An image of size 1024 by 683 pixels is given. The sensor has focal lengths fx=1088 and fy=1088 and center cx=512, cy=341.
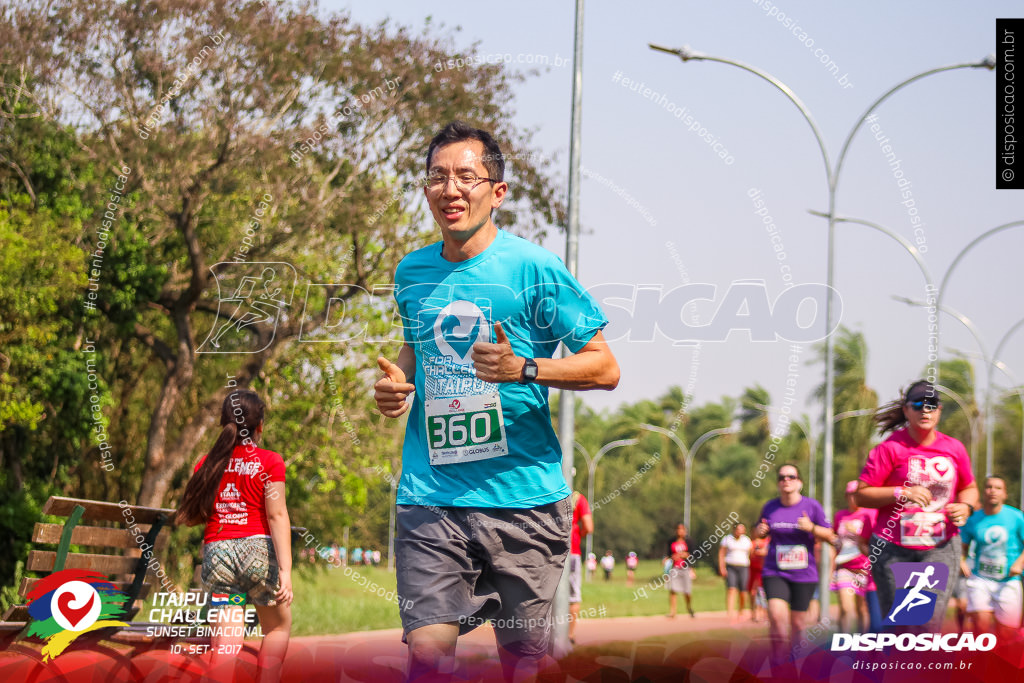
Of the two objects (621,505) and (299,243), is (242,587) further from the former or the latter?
(621,505)

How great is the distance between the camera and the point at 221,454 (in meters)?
5.78

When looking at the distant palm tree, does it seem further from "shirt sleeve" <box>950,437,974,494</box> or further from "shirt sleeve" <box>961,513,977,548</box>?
"shirt sleeve" <box>950,437,974,494</box>

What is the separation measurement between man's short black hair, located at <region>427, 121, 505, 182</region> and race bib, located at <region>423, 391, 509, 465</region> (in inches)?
29.7

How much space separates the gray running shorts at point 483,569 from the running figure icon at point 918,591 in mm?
3419

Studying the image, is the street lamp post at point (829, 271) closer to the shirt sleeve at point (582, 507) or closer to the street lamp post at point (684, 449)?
the shirt sleeve at point (582, 507)

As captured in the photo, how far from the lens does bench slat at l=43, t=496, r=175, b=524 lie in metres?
6.38

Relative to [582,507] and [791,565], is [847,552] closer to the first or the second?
[791,565]

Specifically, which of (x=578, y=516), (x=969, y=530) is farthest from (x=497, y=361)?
(x=578, y=516)

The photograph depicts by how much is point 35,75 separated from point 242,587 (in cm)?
823

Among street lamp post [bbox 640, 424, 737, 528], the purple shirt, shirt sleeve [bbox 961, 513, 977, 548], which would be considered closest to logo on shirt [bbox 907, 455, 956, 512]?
the purple shirt

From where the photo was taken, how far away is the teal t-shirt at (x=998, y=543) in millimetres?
8680

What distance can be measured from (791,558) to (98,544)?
525 cm

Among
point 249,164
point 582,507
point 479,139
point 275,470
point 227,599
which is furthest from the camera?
point 249,164

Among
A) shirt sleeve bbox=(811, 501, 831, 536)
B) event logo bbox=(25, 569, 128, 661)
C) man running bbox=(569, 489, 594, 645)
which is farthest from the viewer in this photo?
man running bbox=(569, 489, 594, 645)
